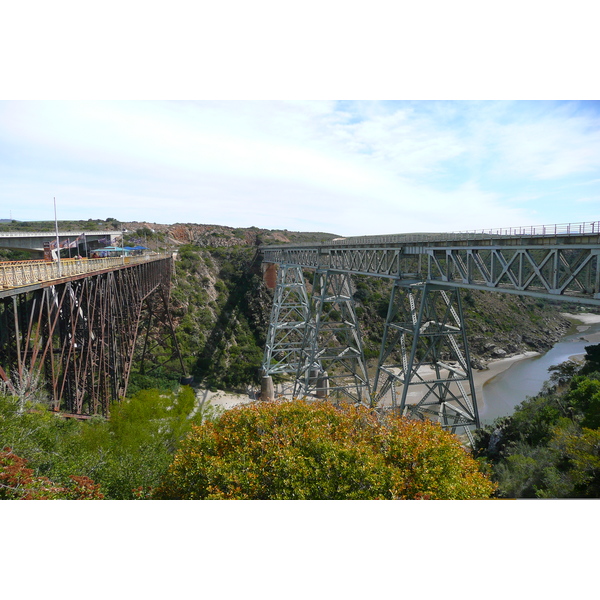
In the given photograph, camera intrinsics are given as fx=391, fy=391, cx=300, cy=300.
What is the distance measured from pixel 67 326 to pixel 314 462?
8712mm

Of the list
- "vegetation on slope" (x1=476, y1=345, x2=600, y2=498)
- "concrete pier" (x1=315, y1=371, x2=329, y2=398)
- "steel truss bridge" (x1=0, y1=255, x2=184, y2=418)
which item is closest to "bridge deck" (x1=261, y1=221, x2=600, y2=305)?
"vegetation on slope" (x1=476, y1=345, x2=600, y2=498)

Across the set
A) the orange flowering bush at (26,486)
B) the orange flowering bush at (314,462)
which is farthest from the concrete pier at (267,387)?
the orange flowering bush at (26,486)

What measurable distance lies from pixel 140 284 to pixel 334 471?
18.6 metres

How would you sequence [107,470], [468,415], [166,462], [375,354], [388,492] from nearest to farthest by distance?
[388,492]
[107,470]
[166,462]
[468,415]
[375,354]

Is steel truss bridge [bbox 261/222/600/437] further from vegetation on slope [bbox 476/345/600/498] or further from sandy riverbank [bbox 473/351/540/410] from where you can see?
sandy riverbank [bbox 473/351/540/410]

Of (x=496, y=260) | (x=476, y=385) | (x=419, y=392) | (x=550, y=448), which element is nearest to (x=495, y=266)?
(x=496, y=260)

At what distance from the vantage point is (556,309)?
57500 millimetres

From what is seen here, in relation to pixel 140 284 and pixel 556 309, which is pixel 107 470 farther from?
pixel 556 309

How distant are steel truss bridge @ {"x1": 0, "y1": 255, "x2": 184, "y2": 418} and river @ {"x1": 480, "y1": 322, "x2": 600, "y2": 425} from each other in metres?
21.3

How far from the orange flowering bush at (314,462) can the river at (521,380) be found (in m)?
19.2

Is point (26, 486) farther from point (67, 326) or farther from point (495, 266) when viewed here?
point (495, 266)

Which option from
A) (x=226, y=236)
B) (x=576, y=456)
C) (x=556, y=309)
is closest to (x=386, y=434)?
(x=576, y=456)

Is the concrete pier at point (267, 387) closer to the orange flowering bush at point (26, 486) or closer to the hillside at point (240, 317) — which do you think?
the hillside at point (240, 317)

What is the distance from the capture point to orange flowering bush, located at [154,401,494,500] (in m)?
6.32
